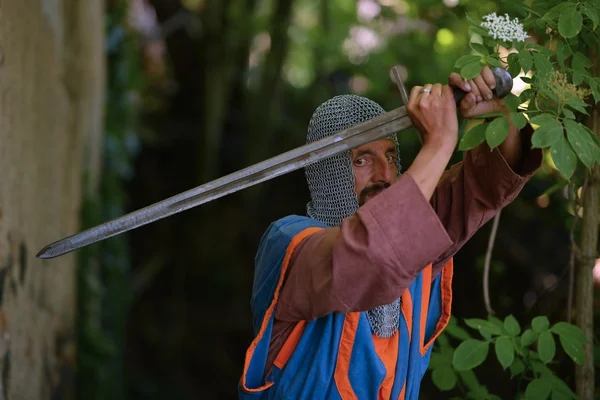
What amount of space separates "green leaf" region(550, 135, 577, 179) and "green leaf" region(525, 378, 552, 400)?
0.94 metres

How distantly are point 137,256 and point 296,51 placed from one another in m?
3.53

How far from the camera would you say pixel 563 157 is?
2.08 m

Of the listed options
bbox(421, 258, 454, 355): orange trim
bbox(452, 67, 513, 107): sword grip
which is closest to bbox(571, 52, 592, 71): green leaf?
bbox(452, 67, 513, 107): sword grip

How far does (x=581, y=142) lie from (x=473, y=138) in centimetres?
28

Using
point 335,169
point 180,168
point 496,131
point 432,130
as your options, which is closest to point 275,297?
point 335,169

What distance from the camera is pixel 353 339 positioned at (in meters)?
2.29

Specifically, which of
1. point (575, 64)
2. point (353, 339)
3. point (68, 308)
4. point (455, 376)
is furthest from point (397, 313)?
point (68, 308)

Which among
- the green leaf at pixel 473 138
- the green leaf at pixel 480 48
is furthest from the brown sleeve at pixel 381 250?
the green leaf at pixel 480 48

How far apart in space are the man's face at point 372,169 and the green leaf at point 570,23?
0.60 meters

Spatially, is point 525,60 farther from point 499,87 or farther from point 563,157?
point 563,157

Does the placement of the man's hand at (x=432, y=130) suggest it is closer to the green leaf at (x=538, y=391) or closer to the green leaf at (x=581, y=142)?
the green leaf at (x=581, y=142)

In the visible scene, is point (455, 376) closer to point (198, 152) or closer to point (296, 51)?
point (198, 152)

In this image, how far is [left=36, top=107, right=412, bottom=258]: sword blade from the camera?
221cm

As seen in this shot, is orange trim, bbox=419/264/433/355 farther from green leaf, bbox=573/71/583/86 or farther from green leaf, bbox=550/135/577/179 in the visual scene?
green leaf, bbox=573/71/583/86
